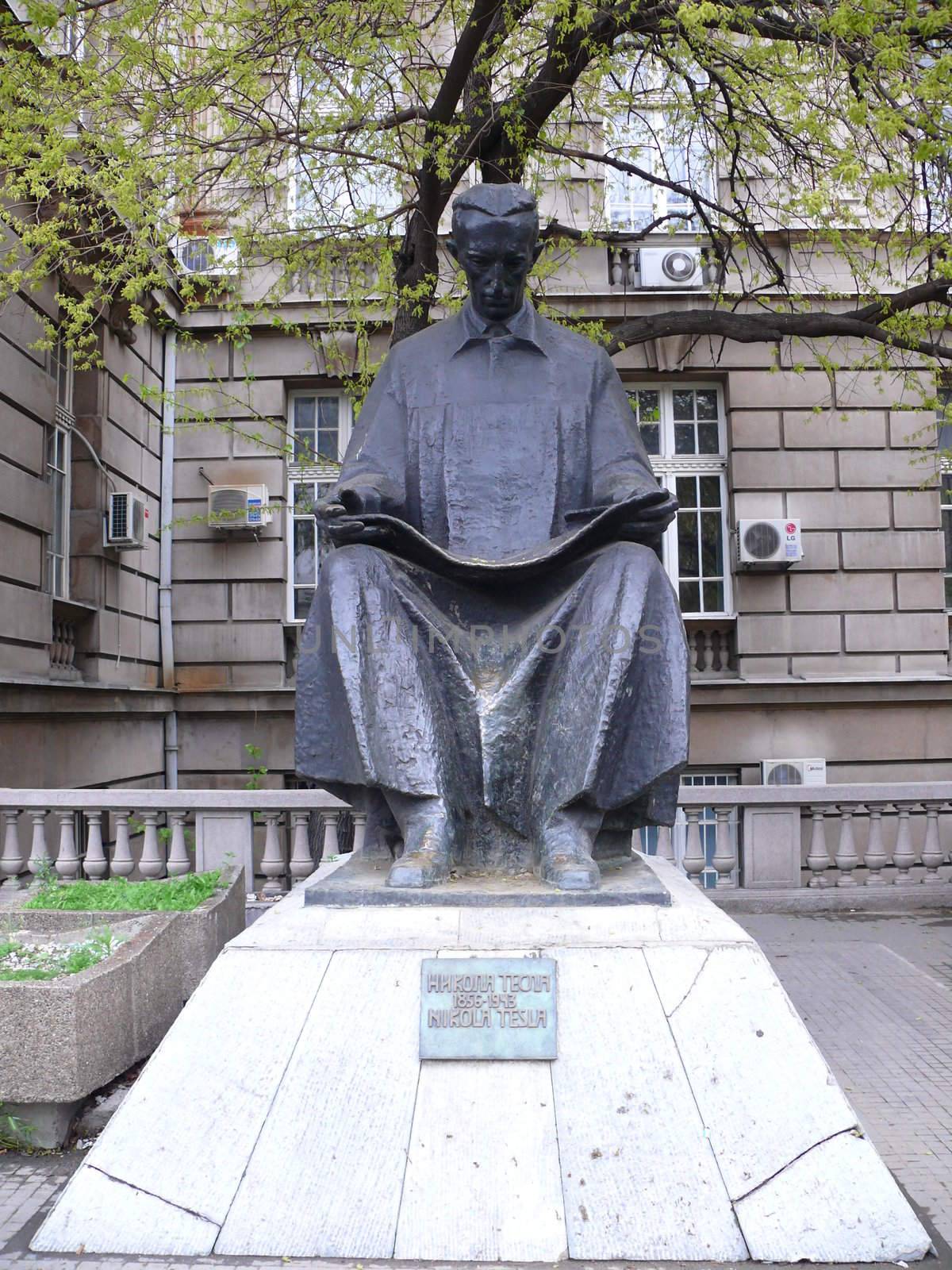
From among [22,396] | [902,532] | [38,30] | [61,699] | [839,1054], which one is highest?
[38,30]

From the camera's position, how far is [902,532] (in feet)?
42.7

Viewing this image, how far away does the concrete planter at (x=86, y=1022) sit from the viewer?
317cm

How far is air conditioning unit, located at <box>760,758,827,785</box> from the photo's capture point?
1222 cm

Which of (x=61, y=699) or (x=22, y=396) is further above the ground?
→ (x=22, y=396)

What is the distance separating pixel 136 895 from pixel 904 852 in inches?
208

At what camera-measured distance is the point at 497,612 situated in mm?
3535

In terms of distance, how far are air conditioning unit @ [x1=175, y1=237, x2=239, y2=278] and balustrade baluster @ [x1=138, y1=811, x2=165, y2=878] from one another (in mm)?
4912

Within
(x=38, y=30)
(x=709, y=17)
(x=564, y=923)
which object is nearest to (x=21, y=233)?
(x=38, y=30)

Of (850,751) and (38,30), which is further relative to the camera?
(850,751)

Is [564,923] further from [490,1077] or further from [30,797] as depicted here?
[30,797]

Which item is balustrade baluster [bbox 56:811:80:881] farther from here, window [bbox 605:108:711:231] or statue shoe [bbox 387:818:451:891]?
window [bbox 605:108:711:231]

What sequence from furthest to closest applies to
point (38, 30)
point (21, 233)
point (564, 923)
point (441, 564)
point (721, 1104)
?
1. point (21, 233)
2. point (38, 30)
3. point (441, 564)
4. point (564, 923)
5. point (721, 1104)

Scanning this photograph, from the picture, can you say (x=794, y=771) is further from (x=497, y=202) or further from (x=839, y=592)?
(x=497, y=202)

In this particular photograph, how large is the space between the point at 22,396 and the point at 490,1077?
960 cm
